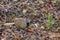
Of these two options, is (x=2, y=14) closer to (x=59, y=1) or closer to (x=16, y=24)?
(x=16, y=24)

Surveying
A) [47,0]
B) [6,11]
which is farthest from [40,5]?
[6,11]

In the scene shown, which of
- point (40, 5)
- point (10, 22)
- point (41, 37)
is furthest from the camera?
point (40, 5)

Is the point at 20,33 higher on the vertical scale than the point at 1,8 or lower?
lower

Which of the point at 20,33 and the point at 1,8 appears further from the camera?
the point at 1,8

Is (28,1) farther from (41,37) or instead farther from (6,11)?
(41,37)

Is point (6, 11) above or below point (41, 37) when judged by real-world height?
above

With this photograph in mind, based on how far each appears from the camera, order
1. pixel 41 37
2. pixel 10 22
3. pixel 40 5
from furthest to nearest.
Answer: pixel 40 5
pixel 10 22
pixel 41 37

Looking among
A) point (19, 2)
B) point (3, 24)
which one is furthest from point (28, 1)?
point (3, 24)

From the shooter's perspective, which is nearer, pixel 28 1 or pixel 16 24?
pixel 16 24
